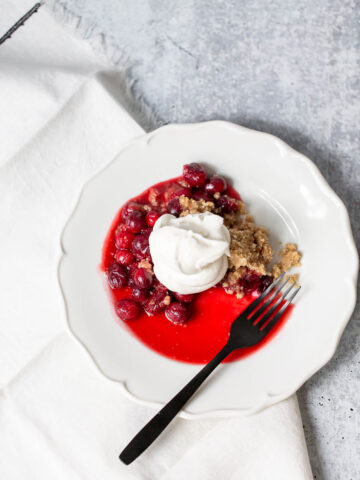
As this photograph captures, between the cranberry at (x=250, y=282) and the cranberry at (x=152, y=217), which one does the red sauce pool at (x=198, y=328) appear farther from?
the cranberry at (x=152, y=217)

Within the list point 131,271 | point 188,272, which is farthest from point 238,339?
point 131,271

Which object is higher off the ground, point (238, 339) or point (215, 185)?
point (215, 185)

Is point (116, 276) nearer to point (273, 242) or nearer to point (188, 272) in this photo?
point (188, 272)

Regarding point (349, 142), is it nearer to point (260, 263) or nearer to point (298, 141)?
point (298, 141)

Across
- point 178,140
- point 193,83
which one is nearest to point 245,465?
point 178,140

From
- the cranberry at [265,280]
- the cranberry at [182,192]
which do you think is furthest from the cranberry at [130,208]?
the cranberry at [265,280]
